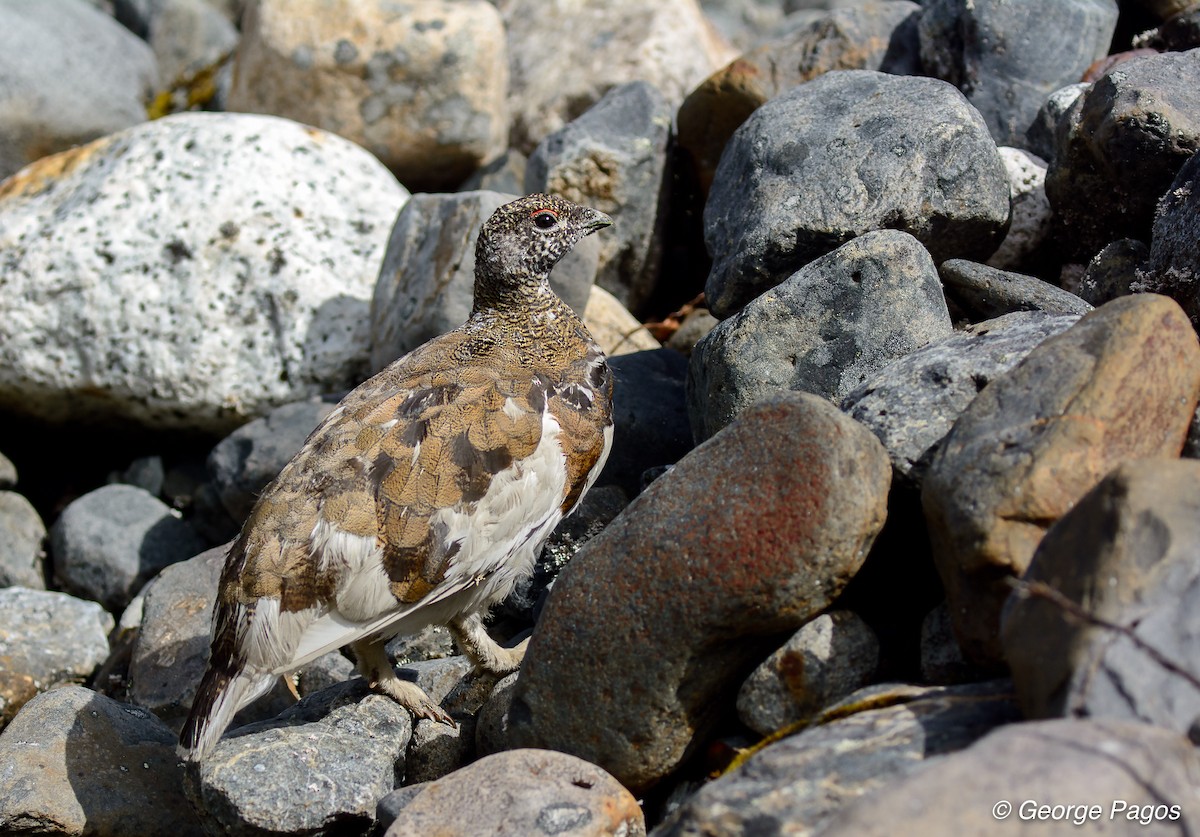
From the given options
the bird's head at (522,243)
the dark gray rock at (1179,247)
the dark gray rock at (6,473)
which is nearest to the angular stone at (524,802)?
the bird's head at (522,243)

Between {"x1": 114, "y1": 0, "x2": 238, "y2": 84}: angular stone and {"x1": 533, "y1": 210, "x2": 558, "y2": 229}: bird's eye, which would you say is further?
{"x1": 114, "y1": 0, "x2": 238, "y2": 84}: angular stone

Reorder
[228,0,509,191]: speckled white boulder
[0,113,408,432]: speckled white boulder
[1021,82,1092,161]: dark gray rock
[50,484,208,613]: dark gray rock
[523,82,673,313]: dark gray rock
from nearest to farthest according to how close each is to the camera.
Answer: [1021,82,1092,161]: dark gray rock → [50,484,208,613]: dark gray rock → [523,82,673,313]: dark gray rock → [0,113,408,432]: speckled white boulder → [228,0,509,191]: speckled white boulder

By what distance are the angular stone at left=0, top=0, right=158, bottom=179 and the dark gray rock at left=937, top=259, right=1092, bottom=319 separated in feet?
28.7

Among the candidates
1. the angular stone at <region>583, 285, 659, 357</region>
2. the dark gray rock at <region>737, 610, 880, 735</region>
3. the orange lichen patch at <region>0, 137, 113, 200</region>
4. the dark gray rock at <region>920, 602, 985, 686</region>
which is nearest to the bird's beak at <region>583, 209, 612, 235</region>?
the angular stone at <region>583, 285, 659, 357</region>

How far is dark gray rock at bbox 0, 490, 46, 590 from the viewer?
8.45 metres

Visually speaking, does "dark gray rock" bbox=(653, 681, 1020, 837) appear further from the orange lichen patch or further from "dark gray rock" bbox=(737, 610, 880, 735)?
the orange lichen patch

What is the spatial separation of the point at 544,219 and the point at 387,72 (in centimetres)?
448

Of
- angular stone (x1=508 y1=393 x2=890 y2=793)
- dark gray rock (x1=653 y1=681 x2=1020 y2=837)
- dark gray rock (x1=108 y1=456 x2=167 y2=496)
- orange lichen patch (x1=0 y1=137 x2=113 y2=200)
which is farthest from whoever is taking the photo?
orange lichen patch (x1=0 y1=137 x2=113 y2=200)

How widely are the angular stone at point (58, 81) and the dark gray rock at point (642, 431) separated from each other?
7178 millimetres

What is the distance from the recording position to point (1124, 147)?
19.2 feet

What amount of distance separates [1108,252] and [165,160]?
22.0ft

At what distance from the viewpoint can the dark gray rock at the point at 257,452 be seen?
7.54m

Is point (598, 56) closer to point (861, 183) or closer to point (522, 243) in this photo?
point (522, 243)

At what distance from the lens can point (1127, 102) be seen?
581cm
